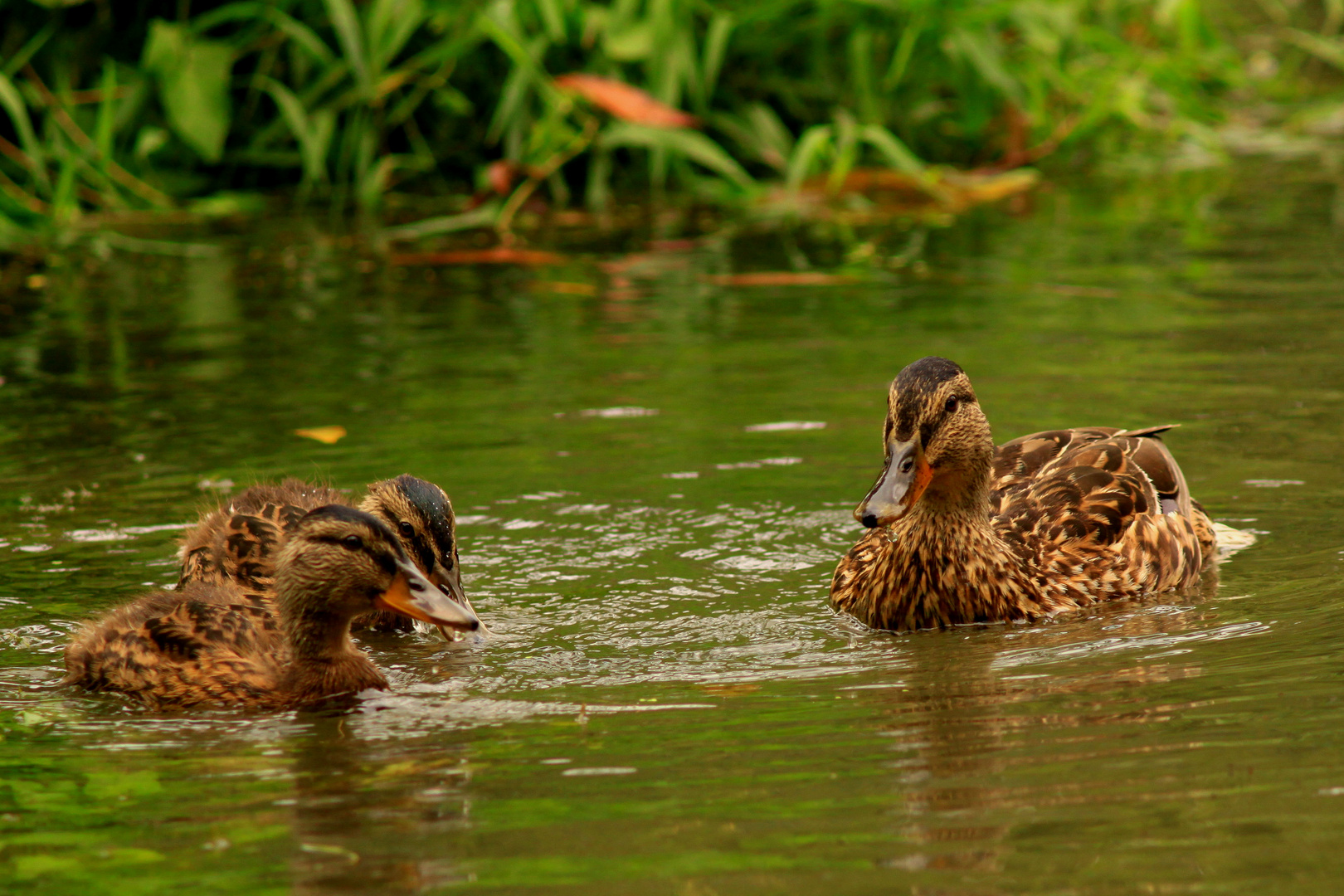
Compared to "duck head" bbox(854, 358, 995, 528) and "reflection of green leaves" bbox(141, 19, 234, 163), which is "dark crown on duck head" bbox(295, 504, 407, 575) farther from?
"reflection of green leaves" bbox(141, 19, 234, 163)

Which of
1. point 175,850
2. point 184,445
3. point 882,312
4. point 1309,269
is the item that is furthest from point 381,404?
point 1309,269

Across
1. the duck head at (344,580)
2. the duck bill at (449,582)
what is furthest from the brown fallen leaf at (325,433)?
the duck head at (344,580)

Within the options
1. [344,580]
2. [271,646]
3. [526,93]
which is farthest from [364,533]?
[526,93]

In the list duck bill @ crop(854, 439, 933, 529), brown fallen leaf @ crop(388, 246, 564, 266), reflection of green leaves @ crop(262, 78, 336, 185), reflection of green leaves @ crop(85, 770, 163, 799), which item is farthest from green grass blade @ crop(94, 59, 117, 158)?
reflection of green leaves @ crop(85, 770, 163, 799)

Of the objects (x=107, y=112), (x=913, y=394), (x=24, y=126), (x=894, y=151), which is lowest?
(x=913, y=394)

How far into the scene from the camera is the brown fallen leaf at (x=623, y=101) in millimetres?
12539

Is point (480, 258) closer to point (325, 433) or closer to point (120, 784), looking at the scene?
point (325, 433)

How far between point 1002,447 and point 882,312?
310 cm

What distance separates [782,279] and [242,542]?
18.2 feet

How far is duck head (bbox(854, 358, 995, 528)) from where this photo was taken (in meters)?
5.70

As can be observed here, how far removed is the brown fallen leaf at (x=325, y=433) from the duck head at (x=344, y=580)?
2.67 meters

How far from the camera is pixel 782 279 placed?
1099 centimetres

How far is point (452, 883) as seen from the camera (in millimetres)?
3793

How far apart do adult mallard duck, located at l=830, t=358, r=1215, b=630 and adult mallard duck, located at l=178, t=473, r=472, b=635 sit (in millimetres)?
1297
